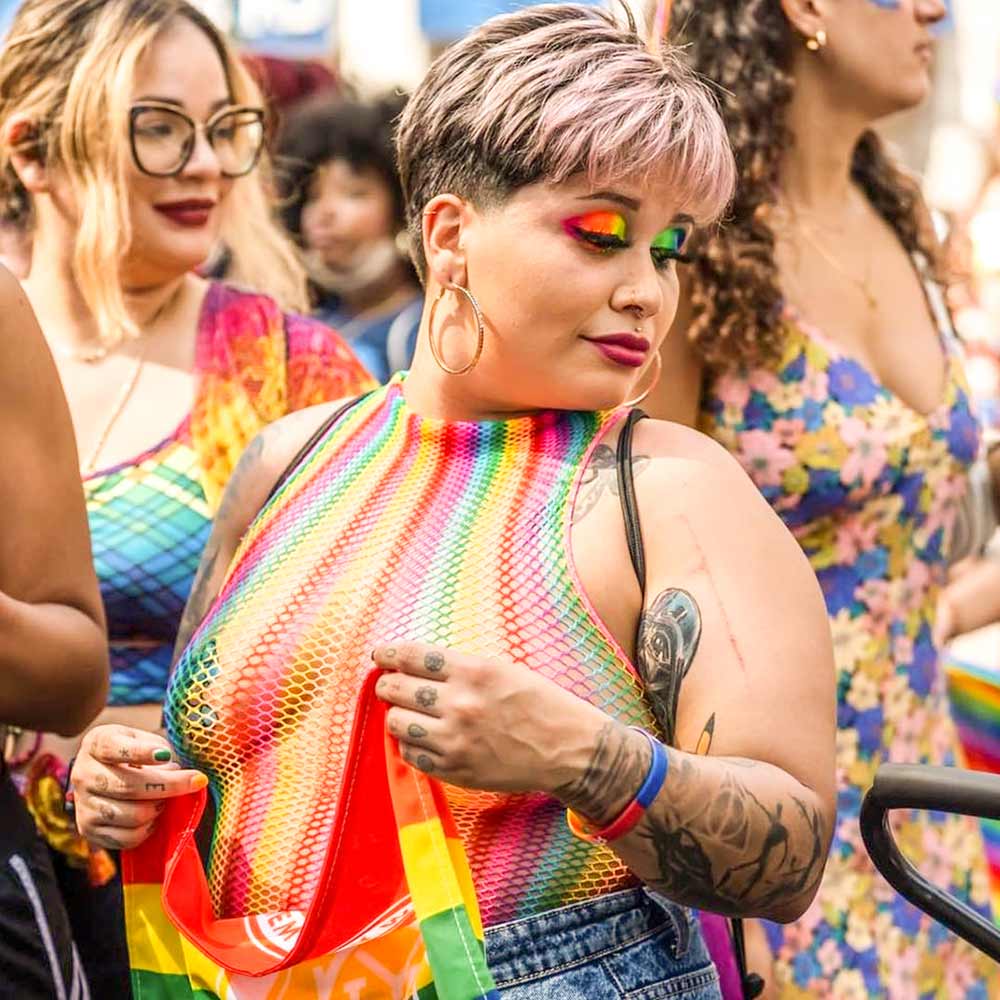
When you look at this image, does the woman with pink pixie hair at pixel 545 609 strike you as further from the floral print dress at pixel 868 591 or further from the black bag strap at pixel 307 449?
the floral print dress at pixel 868 591

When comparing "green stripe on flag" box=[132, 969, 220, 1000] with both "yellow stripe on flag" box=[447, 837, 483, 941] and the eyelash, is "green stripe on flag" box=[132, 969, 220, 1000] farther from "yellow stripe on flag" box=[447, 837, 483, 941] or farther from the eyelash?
the eyelash

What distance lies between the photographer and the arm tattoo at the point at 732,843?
187 cm

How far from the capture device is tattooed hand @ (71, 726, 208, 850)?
2.13m

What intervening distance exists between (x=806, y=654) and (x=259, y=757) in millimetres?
615

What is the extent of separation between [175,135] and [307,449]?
123 cm

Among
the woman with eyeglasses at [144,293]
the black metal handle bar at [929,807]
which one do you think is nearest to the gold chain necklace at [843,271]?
the woman with eyeglasses at [144,293]

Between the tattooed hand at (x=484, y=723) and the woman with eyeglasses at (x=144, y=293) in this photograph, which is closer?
the tattooed hand at (x=484, y=723)

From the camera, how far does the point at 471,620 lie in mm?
2045

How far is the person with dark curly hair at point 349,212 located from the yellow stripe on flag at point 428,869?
4.06 m

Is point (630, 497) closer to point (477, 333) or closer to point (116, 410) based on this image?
point (477, 333)

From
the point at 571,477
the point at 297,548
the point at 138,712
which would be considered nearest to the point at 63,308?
the point at 138,712

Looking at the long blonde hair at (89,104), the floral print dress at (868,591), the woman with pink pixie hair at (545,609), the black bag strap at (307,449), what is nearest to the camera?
the woman with pink pixie hair at (545,609)

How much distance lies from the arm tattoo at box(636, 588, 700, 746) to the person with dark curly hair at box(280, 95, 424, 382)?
12.9 ft

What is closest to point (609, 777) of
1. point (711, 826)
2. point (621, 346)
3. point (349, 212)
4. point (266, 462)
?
point (711, 826)
